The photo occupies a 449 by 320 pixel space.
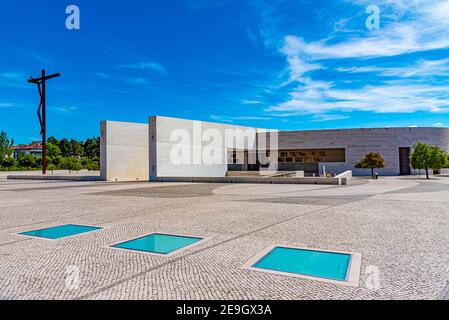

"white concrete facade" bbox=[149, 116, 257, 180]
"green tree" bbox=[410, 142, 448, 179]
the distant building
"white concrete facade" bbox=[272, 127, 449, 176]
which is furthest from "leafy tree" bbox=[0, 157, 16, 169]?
"green tree" bbox=[410, 142, 448, 179]

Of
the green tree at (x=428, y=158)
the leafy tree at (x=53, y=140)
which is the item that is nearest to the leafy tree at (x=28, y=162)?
the leafy tree at (x=53, y=140)

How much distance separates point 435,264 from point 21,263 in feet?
21.5

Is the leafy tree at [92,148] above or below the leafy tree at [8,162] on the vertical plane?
above

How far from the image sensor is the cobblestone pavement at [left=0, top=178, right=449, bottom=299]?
4062 mm

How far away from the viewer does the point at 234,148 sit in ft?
137

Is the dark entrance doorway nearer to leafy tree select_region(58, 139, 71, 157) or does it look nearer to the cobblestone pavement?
the cobblestone pavement

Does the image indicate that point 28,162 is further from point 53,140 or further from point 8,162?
point 53,140

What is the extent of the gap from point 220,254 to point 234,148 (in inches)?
1422

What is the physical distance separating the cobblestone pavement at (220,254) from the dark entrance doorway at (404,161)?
113ft

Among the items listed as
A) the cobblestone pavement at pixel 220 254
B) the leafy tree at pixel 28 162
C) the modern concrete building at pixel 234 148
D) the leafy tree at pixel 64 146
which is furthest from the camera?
the leafy tree at pixel 64 146

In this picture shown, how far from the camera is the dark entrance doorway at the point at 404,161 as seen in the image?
41891mm

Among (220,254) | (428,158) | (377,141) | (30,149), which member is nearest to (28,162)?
(377,141)

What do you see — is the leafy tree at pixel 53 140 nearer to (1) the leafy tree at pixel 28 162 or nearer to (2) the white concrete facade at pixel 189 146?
(1) the leafy tree at pixel 28 162

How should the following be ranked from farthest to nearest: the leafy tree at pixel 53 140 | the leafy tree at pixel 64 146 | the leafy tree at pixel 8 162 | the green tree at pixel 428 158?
the leafy tree at pixel 53 140
the leafy tree at pixel 64 146
the leafy tree at pixel 8 162
the green tree at pixel 428 158
